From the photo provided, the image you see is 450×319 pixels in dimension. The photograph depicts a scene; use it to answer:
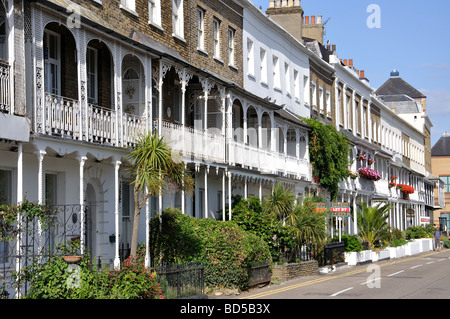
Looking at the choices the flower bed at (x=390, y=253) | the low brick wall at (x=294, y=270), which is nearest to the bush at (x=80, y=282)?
the low brick wall at (x=294, y=270)

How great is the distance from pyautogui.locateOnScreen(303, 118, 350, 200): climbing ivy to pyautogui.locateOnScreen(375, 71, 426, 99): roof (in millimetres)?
42356

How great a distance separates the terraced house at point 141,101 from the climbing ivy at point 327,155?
66cm

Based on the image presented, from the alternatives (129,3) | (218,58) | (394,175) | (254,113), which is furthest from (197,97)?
(394,175)

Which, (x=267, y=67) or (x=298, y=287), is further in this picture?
(x=267, y=67)

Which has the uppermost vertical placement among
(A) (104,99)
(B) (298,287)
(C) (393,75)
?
(C) (393,75)

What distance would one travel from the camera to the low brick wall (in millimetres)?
25031

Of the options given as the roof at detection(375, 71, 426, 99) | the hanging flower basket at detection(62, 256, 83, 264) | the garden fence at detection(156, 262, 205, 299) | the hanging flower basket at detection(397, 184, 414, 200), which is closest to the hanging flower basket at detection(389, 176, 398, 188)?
the hanging flower basket at detection(397, 184, 414, 200)

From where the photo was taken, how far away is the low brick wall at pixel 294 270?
985 inches

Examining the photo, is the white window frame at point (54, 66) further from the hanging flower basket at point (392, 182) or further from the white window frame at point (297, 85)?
the hanging flower basket at point (392, 182)

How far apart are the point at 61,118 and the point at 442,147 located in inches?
3968

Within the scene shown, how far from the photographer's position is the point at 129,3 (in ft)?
73.5

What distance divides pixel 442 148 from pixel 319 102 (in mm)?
73563

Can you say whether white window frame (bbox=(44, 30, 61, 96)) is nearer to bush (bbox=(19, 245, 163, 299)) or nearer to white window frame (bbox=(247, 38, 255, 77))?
bush (bbox=(19, 245, 163, 299))
